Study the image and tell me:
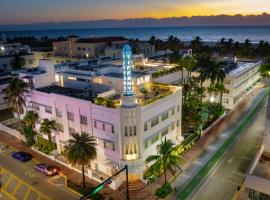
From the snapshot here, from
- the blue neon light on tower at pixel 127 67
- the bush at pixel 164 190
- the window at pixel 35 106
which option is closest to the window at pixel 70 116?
the window at pixel 35 106

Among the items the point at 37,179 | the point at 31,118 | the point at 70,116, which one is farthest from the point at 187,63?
the point at 37,179

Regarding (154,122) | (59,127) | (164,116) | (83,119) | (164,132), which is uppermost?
(83,119)

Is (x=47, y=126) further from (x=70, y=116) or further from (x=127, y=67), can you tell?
(x=127, y=67)

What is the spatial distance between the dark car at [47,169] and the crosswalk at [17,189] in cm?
371

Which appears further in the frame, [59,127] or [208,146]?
[208,146]

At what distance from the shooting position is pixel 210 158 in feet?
171

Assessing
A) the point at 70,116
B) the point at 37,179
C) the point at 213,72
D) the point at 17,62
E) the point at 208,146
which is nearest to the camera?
the point at 37,179

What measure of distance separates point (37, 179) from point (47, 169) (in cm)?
236

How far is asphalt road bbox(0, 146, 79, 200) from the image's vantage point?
141ft

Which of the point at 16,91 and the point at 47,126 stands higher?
the point at 16,91

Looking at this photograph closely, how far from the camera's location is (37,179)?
4741 centimetres

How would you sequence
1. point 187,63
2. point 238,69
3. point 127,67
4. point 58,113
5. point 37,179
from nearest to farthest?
point 127,67 → point 37,179 → point 58,113 → point 187,63 → point 238,69

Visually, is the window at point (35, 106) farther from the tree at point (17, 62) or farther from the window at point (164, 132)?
the tree at point (17, 62)

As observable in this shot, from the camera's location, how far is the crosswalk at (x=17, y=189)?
4269cm
